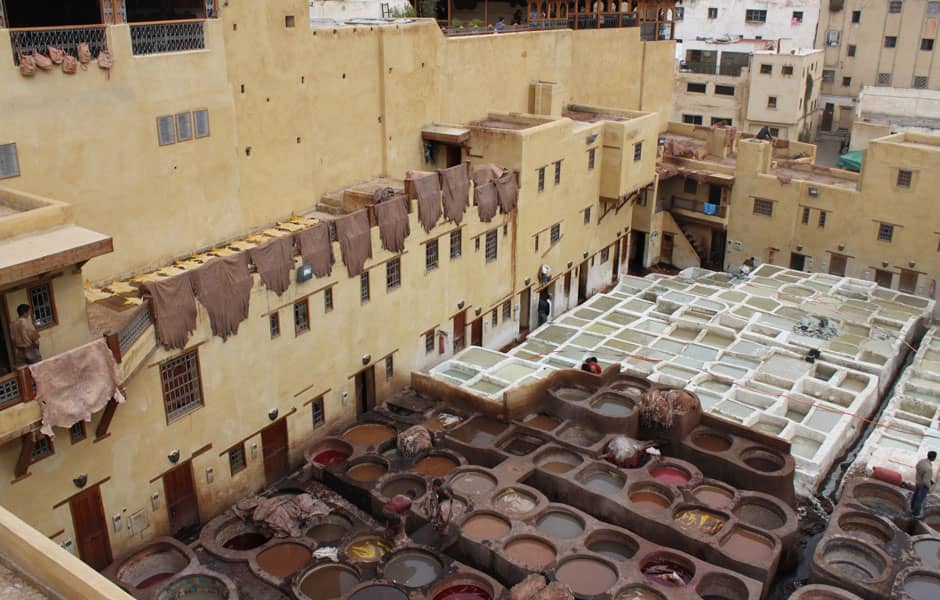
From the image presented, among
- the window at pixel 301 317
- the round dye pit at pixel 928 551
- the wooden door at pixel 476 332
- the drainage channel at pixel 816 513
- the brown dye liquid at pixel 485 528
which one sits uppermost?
the window at pixel 301 317

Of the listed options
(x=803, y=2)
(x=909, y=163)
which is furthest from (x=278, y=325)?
(x=803, y=2)

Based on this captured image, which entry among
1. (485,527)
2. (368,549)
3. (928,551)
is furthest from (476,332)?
(928,551)

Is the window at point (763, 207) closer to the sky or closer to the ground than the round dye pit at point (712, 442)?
closer to the sky

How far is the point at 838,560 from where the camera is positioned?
2228cm

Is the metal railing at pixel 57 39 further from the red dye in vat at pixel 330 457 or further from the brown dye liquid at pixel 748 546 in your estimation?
the brown dye liquid at pixel 748 546

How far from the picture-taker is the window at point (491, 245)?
33216mm

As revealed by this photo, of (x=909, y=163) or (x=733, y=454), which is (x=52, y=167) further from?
(x=909, y=163)

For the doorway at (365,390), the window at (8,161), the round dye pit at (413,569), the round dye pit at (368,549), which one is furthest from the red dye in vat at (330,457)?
the window at (8,161)

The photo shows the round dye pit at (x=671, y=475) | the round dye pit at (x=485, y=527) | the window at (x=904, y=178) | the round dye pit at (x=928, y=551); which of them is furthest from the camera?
the window at (x=904, y=178)

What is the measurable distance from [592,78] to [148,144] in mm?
26008

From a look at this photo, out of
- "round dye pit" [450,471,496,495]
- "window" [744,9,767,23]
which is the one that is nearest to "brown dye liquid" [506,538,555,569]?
"round dye pit" [450,471,496,495]

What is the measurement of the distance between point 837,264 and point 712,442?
1842 centimetres

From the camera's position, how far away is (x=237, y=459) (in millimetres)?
24203

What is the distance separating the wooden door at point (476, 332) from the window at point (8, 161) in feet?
57.1
